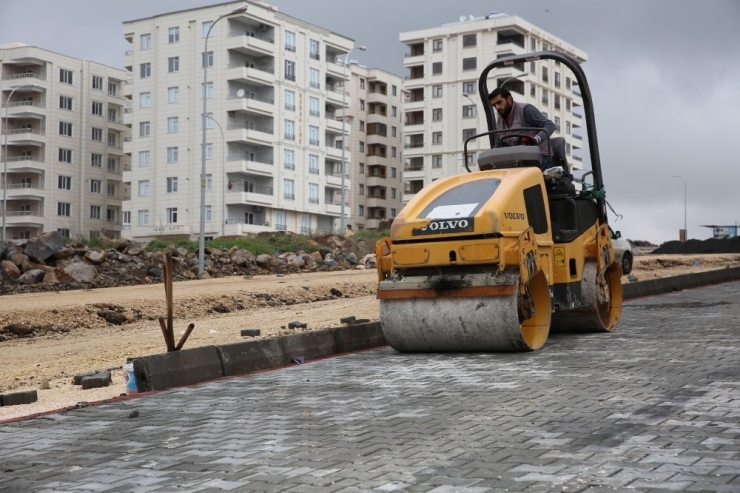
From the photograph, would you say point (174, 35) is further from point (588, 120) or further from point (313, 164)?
point (588, 120)

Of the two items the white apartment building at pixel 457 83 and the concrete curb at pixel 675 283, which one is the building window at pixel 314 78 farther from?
the concrete curb at pixel 675 283

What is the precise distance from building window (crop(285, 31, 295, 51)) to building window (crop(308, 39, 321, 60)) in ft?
7.43

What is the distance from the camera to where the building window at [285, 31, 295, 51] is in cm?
7262

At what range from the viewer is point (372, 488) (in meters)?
5.39

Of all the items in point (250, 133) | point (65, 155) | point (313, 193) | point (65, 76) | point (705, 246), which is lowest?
point (705, 246)

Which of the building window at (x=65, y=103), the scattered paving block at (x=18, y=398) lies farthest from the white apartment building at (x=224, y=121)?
the scattered paving block at (x=18, y=398)

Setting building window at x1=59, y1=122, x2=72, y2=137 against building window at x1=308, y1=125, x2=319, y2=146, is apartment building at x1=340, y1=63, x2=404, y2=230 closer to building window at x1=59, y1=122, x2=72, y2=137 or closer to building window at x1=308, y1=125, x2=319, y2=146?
building window at x1=308, y1=125, x2=319, y2=146

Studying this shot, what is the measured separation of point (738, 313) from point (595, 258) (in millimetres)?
3923

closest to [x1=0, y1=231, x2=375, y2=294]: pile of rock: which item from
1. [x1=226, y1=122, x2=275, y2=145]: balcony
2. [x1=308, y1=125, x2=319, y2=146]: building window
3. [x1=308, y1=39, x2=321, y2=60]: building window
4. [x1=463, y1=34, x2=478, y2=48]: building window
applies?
[x1=226, y1=122, x2=275, y2=145]: balcony

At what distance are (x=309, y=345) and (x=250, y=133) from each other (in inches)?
2279

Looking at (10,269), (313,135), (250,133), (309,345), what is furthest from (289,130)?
(309,345)

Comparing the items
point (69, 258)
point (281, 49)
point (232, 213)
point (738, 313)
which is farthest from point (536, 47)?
point (738, 313)

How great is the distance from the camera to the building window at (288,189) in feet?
238

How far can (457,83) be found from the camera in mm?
86438
